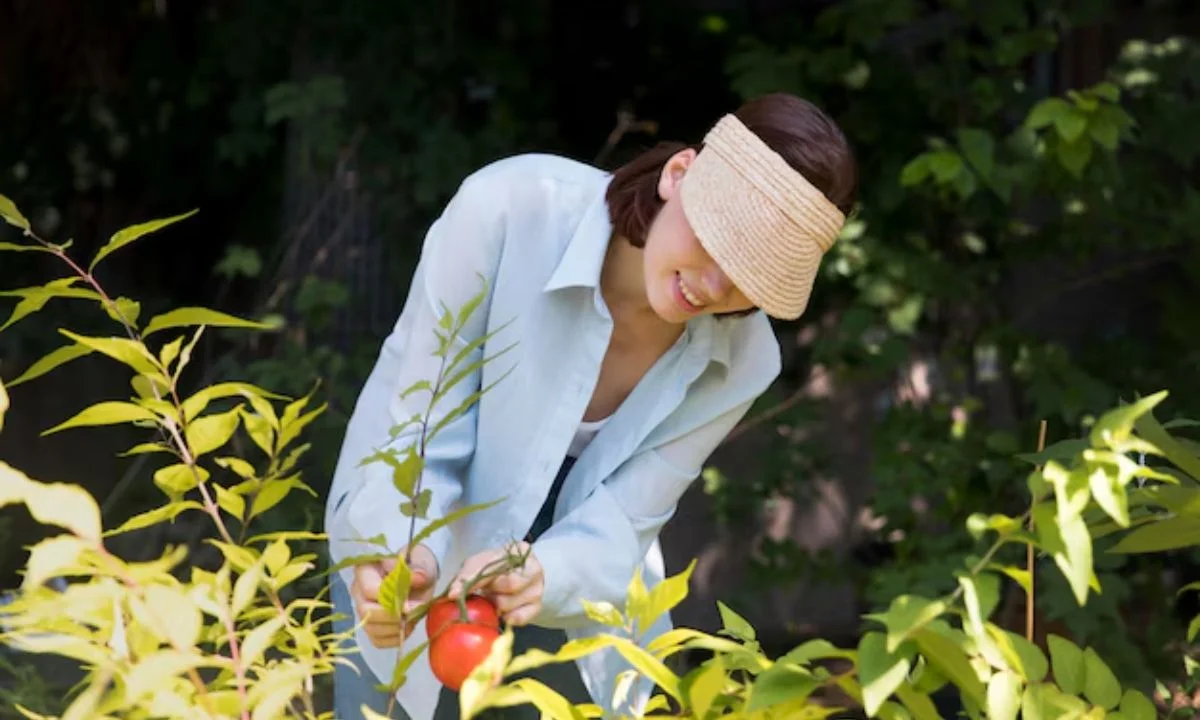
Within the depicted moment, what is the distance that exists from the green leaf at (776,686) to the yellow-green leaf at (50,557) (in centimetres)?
37

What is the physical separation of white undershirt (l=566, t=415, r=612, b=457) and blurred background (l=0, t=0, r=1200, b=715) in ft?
5.24

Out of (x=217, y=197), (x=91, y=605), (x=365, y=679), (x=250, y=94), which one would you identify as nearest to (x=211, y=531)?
(x=250, y=94)

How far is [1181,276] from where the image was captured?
448cm

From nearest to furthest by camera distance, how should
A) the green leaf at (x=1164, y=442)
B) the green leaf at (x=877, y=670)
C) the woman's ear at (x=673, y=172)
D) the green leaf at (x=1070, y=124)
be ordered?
the green leaf at (x=877, y=670) < the green leaf at (x=1164, y=442) < the woman's ear at (x=673, y=172) < the green leaf at (x=1070, y=124)

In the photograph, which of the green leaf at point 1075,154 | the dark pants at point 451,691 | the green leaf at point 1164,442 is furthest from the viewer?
the green leaf at point 1075,154

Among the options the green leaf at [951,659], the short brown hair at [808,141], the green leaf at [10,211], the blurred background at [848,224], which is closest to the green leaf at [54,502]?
the green leaf at [10,211]

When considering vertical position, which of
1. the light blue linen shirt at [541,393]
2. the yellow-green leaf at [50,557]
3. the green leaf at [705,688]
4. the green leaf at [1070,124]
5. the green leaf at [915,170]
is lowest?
the green leaf at [915,170]

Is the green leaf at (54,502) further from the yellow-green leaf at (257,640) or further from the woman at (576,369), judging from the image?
the woman at (576,369)

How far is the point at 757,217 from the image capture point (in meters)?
1.55

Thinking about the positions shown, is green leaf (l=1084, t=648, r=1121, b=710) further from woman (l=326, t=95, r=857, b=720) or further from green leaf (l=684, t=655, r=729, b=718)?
woman (l=326, t=95, r=857, b=720)

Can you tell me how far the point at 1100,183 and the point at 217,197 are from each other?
9.48 feet

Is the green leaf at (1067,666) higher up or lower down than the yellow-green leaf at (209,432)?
lower down

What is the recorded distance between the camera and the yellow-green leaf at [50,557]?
735 millimetres

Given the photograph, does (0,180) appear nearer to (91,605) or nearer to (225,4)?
(225,4)
